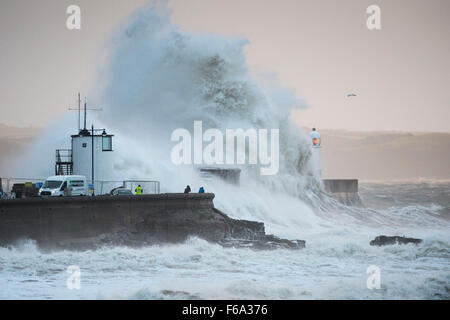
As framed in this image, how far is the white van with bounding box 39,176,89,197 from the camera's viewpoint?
2266 cm

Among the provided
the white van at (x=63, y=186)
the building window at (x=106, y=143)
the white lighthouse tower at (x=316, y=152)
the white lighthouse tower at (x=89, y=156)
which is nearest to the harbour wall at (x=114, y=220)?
the white van at (x=63, y=186)

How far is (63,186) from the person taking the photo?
22.8 m

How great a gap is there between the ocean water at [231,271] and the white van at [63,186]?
7.43 feet

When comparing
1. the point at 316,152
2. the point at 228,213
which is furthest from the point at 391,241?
the point at 316,152

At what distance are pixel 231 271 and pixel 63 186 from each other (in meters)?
6.17

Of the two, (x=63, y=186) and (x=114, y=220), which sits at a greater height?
(x=63, y=186)

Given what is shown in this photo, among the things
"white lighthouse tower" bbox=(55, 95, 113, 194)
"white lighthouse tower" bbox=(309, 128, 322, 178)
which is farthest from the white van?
"white lighthouse tower" bbox=(309, 128, 322, 178)

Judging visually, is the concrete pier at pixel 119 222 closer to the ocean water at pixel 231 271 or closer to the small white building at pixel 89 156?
the ocean water at pixel 231 271

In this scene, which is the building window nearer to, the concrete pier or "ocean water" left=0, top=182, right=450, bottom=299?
the concrete pier

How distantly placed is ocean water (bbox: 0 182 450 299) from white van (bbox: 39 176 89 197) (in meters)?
2.26

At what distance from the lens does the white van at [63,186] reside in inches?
892

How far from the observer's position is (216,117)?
35.5 meters

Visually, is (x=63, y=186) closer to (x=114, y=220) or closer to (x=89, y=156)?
(x=114, y=220)
